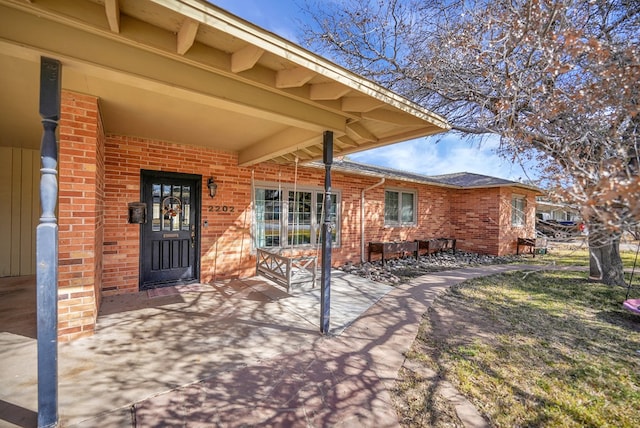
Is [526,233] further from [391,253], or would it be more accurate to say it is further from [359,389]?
[359,389]

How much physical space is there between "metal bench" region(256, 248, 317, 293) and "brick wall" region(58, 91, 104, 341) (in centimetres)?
264

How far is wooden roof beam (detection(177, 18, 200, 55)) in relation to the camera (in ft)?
6.26

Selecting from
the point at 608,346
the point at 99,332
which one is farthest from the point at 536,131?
the point at 99,332

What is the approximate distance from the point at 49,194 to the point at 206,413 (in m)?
2.01

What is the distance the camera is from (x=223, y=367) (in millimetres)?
2770

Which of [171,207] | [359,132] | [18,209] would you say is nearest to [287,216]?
[171,207]

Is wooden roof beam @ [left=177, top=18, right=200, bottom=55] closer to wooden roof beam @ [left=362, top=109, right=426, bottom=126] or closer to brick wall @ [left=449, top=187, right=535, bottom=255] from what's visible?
wooden roof beam @ [left=362, top=109, right=426, bottom=126]

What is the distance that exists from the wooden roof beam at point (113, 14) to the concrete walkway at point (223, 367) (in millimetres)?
2810

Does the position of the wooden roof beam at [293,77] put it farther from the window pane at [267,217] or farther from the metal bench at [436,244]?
the metal bench at [436,244]

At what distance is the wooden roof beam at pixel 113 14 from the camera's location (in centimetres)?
171

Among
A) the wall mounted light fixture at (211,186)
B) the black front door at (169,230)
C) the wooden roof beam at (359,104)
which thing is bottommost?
the black front door at (169,230)

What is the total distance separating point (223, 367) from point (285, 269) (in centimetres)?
307

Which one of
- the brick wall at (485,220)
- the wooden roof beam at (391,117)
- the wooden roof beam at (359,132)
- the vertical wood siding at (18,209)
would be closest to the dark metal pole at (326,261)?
the wooden roof beam at (359,132)

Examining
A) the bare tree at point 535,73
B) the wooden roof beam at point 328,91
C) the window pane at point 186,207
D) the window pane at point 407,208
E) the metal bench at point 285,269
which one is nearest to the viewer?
the bare tree at point 535,73
